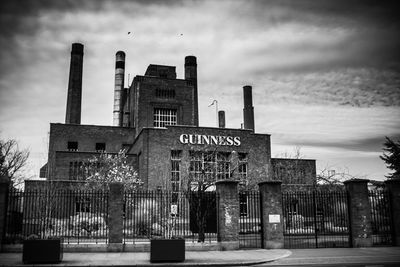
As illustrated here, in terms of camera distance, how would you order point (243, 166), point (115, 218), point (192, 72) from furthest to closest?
point (192, 72)
point (243, 166)
point (115, 218)

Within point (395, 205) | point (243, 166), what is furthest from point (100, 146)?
point (395, 205)

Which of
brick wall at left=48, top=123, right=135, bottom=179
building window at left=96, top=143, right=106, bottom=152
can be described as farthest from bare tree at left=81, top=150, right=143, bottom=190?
building window at left=96, top=143, right=106, bottom=152

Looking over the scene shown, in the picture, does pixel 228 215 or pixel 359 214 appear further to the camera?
pixel 359 214

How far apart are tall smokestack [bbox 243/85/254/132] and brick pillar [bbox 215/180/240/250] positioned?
35.8 meters

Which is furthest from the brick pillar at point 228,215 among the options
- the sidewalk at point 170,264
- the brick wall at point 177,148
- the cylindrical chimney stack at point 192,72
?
the cylindrical chimney stack at point 192,72

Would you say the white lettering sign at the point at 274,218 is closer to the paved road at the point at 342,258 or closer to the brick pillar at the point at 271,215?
the brick pillar at the point at 271,215

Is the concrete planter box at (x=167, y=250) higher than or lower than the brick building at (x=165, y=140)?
lower

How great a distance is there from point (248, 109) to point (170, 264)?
4181cm

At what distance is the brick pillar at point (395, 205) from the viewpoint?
20641mm

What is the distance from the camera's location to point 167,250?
1522 centimetres

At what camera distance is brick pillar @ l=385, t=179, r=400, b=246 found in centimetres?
2064

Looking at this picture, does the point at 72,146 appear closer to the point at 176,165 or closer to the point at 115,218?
the point at 176,165

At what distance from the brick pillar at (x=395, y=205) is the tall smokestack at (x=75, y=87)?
1451 inches

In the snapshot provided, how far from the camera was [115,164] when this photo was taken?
38.3 m
